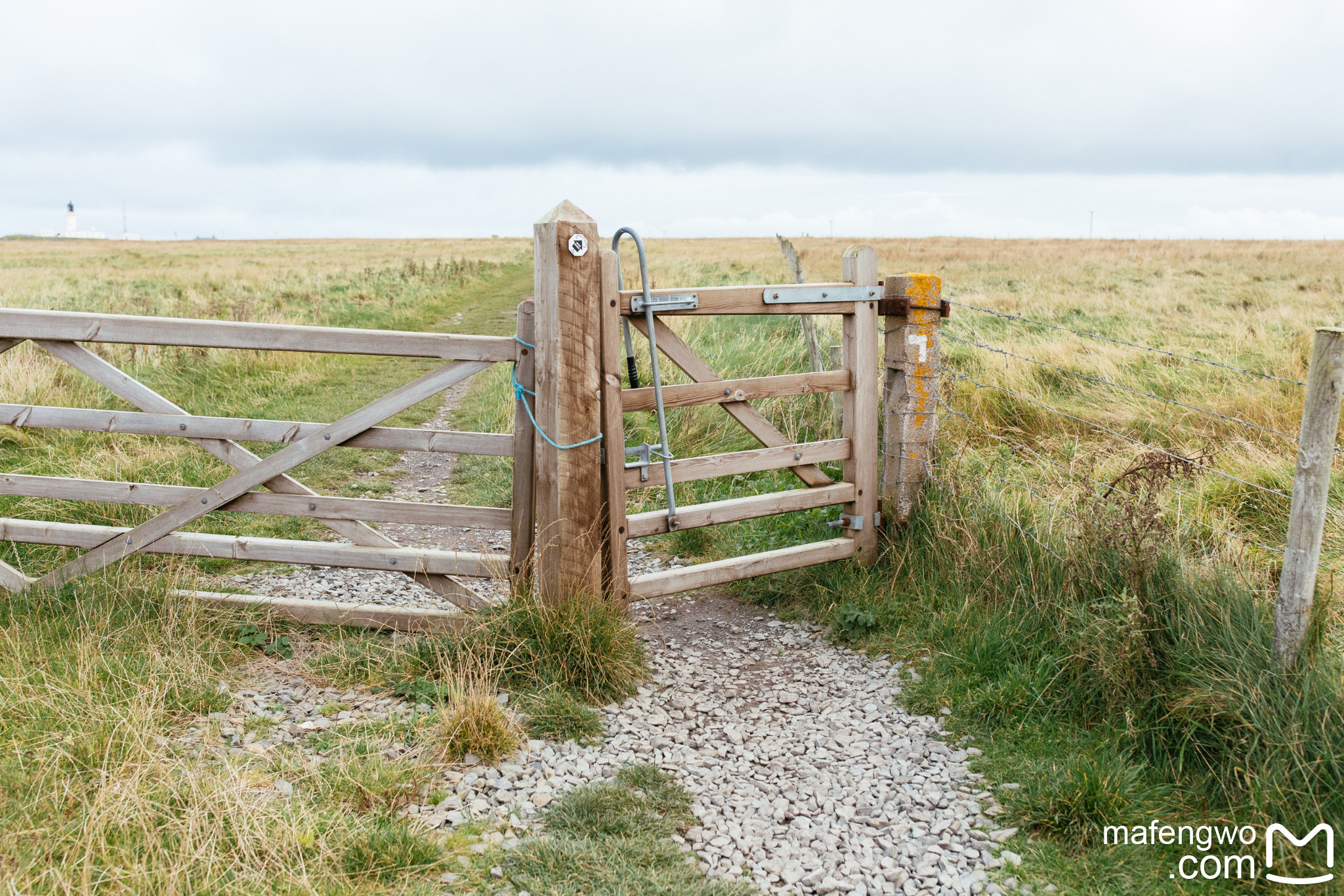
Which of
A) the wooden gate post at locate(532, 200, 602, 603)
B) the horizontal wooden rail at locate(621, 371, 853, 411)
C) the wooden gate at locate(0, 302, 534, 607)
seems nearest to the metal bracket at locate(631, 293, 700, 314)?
the wooden gate post at locate(532, 200, 602, 603)

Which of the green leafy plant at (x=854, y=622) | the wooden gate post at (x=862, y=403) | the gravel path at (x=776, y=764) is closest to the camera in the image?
the gravel path at (x=776, y=764)

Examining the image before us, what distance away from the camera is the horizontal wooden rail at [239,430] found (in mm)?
4742

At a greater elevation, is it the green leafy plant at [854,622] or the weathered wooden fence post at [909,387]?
the weathered wooden fence post at [909,387]

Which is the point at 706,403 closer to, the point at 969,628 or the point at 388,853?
the point at 969,628

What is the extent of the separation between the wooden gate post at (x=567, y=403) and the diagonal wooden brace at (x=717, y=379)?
1.28 feet

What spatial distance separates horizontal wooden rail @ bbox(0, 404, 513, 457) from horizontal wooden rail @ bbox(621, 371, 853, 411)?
0.75m

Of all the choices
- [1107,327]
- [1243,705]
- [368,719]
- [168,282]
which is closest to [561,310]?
[368,719]

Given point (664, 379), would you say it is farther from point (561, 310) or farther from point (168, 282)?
point (168, 282)

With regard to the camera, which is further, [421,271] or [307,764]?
[421,271]

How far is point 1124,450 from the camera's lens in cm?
739

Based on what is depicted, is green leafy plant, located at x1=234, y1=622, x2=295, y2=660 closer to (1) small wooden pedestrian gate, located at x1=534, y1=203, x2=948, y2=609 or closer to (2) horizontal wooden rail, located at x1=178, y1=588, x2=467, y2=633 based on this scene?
(2) horizontal wooden rail, located at x1=178, y1=588, x2=467, y2=633

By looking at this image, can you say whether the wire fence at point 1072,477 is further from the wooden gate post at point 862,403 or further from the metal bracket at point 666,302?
A: the metal bracket at point 666,302

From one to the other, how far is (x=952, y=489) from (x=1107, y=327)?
438 inches

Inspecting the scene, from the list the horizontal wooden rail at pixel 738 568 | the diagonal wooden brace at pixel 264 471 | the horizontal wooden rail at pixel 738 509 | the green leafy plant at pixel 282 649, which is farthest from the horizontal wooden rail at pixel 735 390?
the green leafy plant at pixel 282 649
